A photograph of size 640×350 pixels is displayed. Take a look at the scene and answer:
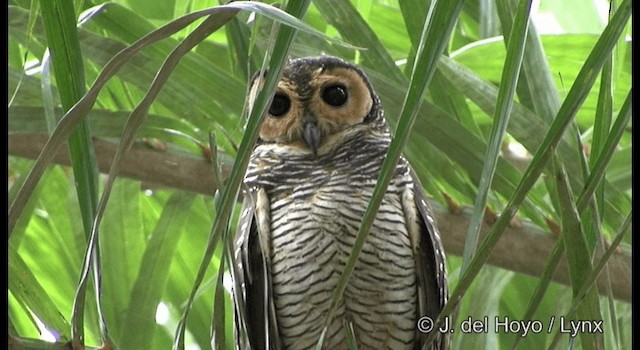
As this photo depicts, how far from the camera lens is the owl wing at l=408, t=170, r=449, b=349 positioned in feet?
4.66

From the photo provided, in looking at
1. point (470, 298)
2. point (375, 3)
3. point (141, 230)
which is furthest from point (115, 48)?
point (470, 298)

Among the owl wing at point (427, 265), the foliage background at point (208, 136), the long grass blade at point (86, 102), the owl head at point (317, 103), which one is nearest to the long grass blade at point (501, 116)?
the long grass blade at point (86, 102)

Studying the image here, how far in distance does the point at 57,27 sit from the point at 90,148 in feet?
0.32

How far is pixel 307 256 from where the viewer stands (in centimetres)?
144

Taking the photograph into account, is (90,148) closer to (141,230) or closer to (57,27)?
(57,27)

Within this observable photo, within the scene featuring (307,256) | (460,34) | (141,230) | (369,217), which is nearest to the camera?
(369,217)

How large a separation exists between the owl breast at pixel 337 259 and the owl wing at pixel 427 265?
2 centimetres

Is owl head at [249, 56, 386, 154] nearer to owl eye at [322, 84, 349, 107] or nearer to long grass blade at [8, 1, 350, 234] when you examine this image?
owl eye at [322, 84, 349, 107]

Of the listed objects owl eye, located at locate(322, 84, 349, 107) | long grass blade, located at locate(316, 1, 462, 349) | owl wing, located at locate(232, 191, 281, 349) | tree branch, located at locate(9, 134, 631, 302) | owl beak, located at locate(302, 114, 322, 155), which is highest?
owl eye, located at locate(322, 84, 349, 107)

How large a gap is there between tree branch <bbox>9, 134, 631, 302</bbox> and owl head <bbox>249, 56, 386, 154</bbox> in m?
0.19

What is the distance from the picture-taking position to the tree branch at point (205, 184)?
1402 millimetres

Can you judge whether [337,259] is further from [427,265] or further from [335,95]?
[335,95]

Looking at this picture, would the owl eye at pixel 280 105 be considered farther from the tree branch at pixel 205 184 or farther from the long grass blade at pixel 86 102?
the long grass blade at pixel 86 102

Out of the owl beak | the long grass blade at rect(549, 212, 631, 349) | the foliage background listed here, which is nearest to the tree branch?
the foliage background
